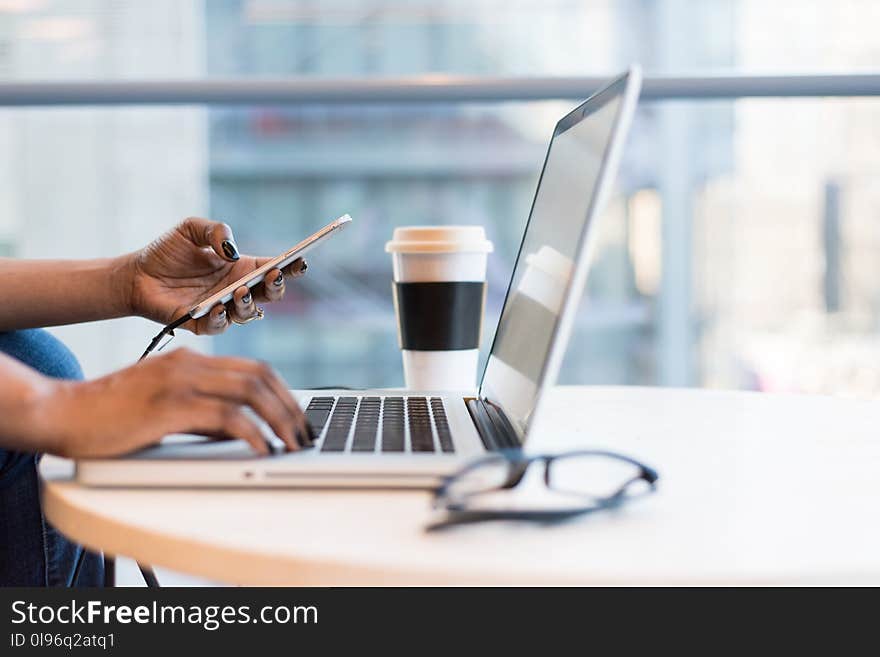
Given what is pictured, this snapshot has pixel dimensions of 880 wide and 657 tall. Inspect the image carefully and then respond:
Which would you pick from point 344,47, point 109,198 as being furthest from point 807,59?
point 109,198

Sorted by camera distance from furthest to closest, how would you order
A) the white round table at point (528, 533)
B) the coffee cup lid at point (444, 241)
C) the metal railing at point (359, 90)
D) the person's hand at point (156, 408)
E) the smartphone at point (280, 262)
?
the metal railing at point (359, 90) < the coffee cup lid at point (444, 241) < the smartphone at point (280, 262) < the person's hand at point (156, 408) < the white round table at point (528, 533)

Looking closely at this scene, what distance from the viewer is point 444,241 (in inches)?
32.9

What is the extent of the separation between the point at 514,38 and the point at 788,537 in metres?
4.34

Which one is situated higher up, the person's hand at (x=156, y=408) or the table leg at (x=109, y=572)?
the person's hand at (x=156, y=408)

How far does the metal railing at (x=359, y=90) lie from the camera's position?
1.16m

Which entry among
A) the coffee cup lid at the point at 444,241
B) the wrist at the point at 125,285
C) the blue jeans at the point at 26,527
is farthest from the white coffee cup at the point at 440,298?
the blue jeans at the point at 26,527

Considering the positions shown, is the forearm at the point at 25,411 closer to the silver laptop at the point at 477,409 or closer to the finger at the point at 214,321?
the silver laptop at the point at 477,409

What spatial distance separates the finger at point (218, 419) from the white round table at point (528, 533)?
0.10 feet

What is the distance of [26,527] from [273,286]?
0.31 meters

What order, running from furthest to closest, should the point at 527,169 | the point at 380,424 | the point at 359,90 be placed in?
the point at 527,169, the point at 359,90, the point at 380,424

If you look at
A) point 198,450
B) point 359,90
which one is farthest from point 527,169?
point 198,450

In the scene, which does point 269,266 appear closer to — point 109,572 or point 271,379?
point 271,379

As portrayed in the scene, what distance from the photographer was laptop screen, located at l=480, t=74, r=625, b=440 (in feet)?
1.69
